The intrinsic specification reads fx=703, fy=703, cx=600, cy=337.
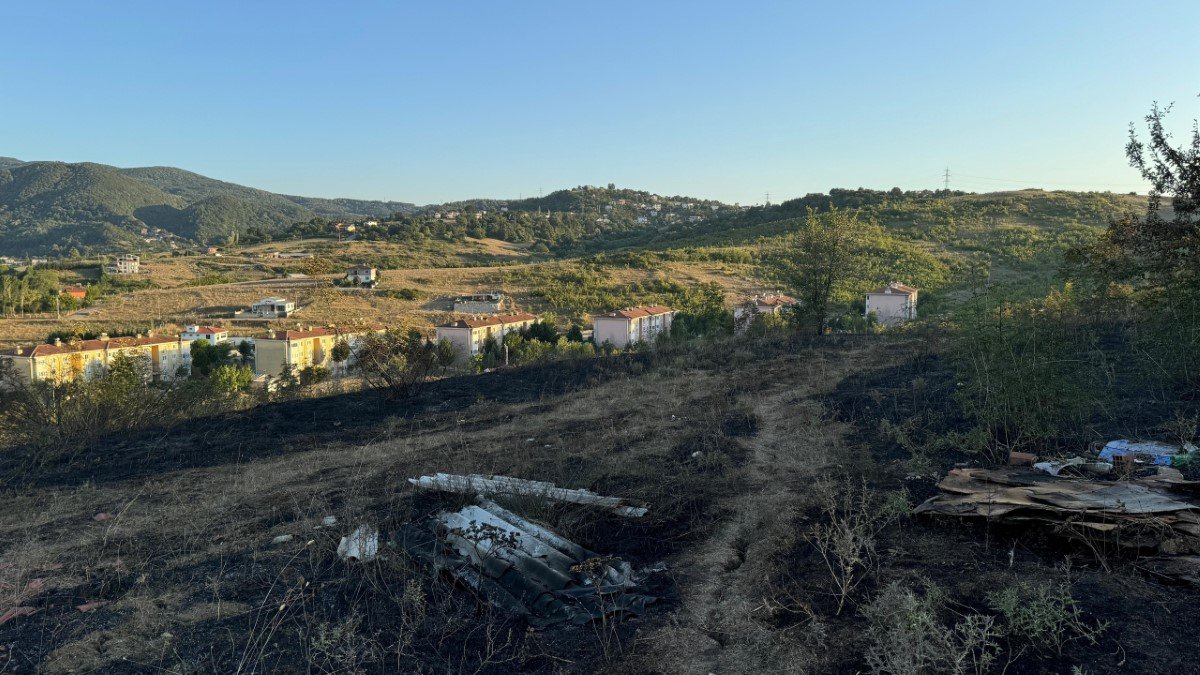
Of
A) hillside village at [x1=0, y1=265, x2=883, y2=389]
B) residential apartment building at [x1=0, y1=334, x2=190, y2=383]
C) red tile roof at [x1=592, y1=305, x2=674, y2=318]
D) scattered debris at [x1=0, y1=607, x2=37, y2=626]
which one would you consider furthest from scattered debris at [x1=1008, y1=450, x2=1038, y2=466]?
red tile roof at [x1=592, y1=305, x2=674, y2=318]

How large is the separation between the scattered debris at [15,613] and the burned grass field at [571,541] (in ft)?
0.04

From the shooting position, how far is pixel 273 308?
42.2 m

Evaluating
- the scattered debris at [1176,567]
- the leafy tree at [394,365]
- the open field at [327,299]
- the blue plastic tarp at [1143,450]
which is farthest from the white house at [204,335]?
the scattered debris at [1176,567]

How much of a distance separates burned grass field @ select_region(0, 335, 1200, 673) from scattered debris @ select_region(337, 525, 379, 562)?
0.07 meters

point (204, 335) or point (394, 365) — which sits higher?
point (394, 365)

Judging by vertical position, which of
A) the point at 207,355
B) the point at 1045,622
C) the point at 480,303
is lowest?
the point at 207,355

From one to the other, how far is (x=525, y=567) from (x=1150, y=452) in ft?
15.5

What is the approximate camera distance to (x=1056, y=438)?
19.3 ft

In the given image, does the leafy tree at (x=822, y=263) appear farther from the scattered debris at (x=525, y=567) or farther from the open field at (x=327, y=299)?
the open field at (x=327, y=299)

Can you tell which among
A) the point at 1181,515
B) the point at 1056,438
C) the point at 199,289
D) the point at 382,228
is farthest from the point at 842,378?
the point at 382,228

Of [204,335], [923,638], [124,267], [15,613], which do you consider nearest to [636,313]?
[204,335]

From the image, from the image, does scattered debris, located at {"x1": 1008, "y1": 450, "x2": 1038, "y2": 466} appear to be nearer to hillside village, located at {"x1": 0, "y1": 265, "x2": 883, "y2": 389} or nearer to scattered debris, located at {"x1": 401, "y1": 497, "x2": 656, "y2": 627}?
scattered debris, located at {"x1": 401, "y1": 497, "x2": 656, "y2": 627}

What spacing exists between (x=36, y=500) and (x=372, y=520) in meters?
3.09

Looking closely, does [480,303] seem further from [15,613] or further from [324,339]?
[15,613]
